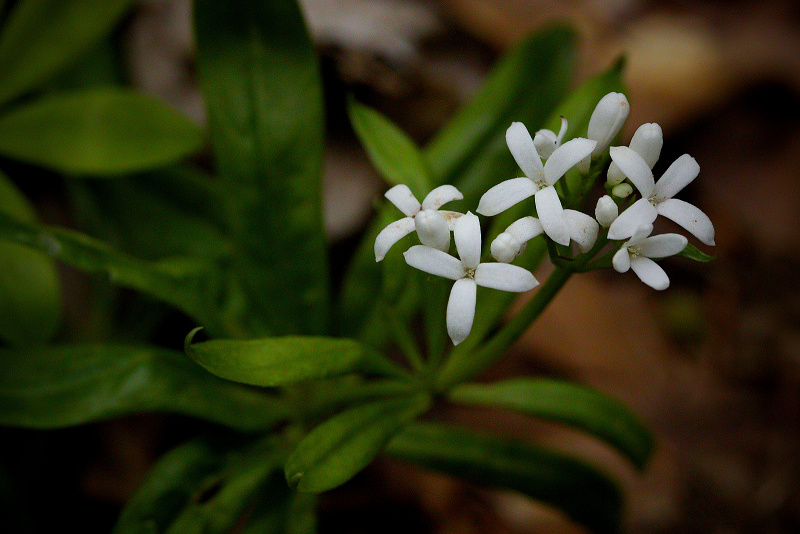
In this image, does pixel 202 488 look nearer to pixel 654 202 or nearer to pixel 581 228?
pixel 581 228

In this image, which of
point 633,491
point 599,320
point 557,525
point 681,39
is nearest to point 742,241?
point 599,320

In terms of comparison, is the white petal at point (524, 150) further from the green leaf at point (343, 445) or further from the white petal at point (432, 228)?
the green leaf at point (343, 445)

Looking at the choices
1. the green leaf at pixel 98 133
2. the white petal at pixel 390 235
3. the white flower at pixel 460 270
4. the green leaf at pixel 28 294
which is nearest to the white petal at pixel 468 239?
the white flower at pixel 460 270

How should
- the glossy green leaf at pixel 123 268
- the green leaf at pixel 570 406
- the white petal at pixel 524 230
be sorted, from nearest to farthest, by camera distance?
the white petal at pixel 524 230, the glossy green leaf at pixel 123 268, the green leaf at pixel 570 406

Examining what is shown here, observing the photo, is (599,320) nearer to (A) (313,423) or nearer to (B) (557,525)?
(B) (557,525)

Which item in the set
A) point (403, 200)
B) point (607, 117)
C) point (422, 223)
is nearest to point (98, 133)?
point (403, 200)

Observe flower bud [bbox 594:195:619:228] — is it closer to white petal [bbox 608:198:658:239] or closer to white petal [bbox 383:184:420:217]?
white petal [bbox 608:198:658:239]
